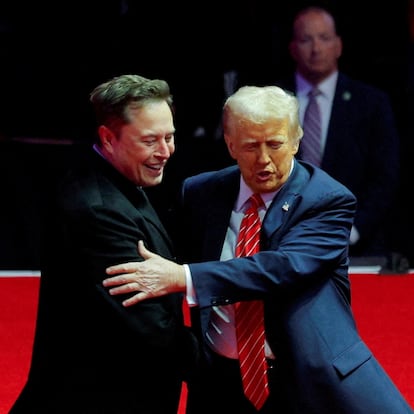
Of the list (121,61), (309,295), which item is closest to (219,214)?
(309,295)

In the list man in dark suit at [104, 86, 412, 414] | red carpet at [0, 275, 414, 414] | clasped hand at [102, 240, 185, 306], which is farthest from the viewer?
red carpet at [0, 275, 414, 414]

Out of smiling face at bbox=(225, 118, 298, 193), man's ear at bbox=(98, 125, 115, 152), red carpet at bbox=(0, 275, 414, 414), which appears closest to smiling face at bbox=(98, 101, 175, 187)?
man's ear at bbox=(98, 125, 115, 152)

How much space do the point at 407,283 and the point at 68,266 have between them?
2755mm

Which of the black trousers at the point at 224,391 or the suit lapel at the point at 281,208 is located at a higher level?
the suit lapel at the point at 281,208

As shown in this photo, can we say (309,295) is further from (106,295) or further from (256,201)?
(106,295)

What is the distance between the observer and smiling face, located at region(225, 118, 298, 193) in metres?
3.17

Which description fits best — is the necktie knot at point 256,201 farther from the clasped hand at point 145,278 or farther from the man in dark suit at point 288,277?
the clasped hand at point 145,278

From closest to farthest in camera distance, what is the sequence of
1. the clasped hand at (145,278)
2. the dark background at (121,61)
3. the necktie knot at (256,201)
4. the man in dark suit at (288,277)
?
the clasped hand at (145,278)
the man in dark suit at (288,277)
the necktie knot at (256,201)
the dark background at (121,61)

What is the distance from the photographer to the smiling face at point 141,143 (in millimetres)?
3127

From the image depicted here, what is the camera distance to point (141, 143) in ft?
10.3

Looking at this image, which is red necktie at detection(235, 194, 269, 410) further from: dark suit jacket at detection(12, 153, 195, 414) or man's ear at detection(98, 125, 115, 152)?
man's ear at detection(98, 125, 115, 152)

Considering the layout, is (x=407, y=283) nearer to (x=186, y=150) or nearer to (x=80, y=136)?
(x=186, y=150)

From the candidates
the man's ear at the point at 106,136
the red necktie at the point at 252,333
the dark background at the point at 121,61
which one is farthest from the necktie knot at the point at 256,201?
the dark background at the point at 121,61

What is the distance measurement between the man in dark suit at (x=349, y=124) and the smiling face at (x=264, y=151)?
7.53 ft
